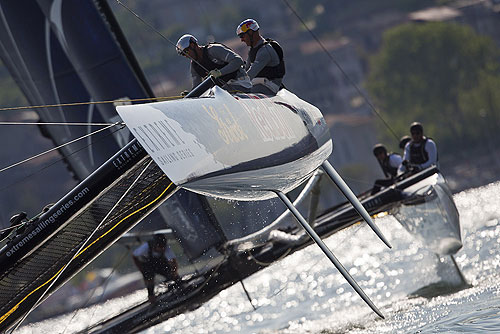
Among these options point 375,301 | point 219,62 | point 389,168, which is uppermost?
point 219,62

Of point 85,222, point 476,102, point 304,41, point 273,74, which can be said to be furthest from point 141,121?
point 304,41

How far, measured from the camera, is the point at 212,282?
653 centimetres

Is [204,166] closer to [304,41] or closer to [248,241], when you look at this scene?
[248,241]

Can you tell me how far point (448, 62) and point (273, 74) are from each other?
139 feet

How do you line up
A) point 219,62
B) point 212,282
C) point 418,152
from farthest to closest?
point 418,152, point 212,282, point 219,62

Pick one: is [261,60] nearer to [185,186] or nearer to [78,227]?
[78,227]

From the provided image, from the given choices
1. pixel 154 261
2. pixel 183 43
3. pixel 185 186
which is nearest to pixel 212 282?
pixel 154 261

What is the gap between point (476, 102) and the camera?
43.4m

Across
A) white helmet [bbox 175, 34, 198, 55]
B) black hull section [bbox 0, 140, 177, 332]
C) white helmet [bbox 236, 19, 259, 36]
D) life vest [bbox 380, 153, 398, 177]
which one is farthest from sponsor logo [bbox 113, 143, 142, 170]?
life vest [bbox 380, 153, 398, 177]

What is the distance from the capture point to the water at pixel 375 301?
227 inches

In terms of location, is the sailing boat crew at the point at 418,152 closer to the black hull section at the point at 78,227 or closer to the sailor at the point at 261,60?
the sailor at the point at 261,60

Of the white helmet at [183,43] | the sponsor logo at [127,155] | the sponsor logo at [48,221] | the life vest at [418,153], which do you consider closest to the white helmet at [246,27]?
the white helmet at [183,43]

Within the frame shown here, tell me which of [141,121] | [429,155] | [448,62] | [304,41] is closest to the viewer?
[141,121]

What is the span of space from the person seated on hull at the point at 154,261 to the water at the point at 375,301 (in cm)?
17
